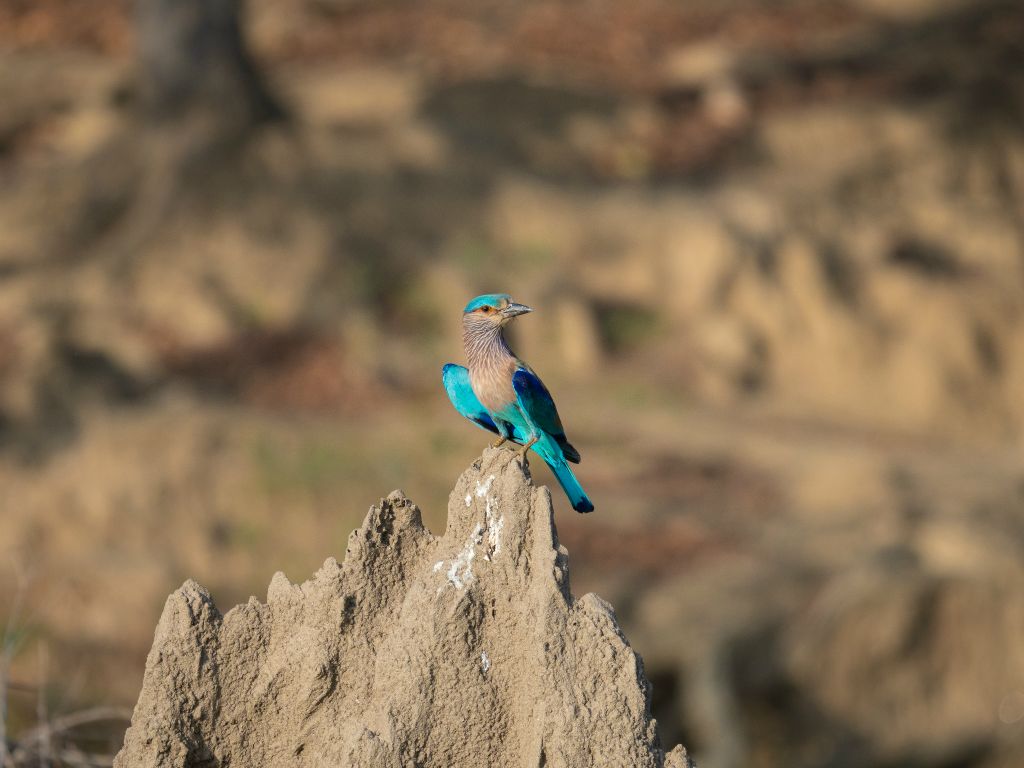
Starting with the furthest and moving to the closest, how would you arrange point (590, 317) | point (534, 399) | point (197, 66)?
point (197, 66) → point (590, 317) → point (534, 399)

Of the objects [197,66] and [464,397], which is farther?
[197,66]

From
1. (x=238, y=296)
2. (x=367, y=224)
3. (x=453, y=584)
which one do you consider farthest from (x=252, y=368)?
(x=453, y=584)

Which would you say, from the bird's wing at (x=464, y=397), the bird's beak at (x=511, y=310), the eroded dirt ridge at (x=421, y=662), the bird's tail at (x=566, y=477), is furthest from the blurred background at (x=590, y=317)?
the bird's beak at (x=511, y=310)

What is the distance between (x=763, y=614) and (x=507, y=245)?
7005 millimetres

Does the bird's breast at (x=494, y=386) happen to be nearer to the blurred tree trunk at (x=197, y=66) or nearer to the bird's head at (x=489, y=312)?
the bird's head at (x=489, y=312)

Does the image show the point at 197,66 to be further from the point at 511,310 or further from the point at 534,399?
the point at 534,399

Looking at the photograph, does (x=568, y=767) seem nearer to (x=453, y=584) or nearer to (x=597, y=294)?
(x=453, y=584)

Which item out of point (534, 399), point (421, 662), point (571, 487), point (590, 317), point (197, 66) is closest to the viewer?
point (421, 662)

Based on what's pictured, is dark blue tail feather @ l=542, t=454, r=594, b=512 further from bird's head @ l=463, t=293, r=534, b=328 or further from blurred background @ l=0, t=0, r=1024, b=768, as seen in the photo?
blurred background @ l=0, t=0, r=1024, b=768

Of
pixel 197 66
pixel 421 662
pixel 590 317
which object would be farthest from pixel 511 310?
pixel 197 66

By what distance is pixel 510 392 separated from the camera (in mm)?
5328

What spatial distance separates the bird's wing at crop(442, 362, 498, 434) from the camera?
5.70m

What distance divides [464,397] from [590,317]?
12370 mm

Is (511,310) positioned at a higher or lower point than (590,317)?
lower
